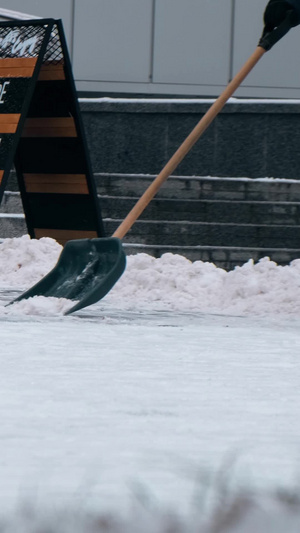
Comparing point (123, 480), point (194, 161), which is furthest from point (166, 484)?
point (194, 161)

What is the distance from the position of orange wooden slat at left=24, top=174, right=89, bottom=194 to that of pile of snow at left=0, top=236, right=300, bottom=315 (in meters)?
0.55

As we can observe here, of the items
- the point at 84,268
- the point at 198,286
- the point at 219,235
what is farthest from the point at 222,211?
the point at 84,268

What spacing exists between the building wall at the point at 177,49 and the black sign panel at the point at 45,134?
6510mm

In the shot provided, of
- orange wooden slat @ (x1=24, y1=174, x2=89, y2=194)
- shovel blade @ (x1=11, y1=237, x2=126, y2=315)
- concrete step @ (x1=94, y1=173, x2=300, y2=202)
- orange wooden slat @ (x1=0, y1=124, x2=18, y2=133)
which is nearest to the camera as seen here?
shovel blade @ (x1=11, y1=237, x2=126, y2=315)

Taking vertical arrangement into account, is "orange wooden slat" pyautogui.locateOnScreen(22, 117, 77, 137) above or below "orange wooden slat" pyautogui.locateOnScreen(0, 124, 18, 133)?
below

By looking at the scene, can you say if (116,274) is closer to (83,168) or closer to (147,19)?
(83,168)

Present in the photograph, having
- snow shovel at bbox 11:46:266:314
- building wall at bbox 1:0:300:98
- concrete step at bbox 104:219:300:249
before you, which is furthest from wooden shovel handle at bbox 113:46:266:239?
building wall at bbox 1:0:300:98

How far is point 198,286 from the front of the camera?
246 inches

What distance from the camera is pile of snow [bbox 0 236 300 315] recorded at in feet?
19.4

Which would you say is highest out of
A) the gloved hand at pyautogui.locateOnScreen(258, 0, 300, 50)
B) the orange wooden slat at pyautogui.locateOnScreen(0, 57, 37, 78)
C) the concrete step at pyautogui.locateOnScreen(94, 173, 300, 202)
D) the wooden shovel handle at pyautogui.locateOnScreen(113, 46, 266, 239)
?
the gloved hand at pyautogui.locateOnScreen(258, 0, 300, 50)

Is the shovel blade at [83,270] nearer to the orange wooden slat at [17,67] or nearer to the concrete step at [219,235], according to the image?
the orange wooden slat at [17,67]

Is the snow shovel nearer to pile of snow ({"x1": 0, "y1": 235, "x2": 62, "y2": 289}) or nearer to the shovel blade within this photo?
the shovel blade

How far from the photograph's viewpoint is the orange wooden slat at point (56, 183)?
22.7ft

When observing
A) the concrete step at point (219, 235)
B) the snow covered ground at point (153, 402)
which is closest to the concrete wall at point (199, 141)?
the concrete step at point (219, 235)
